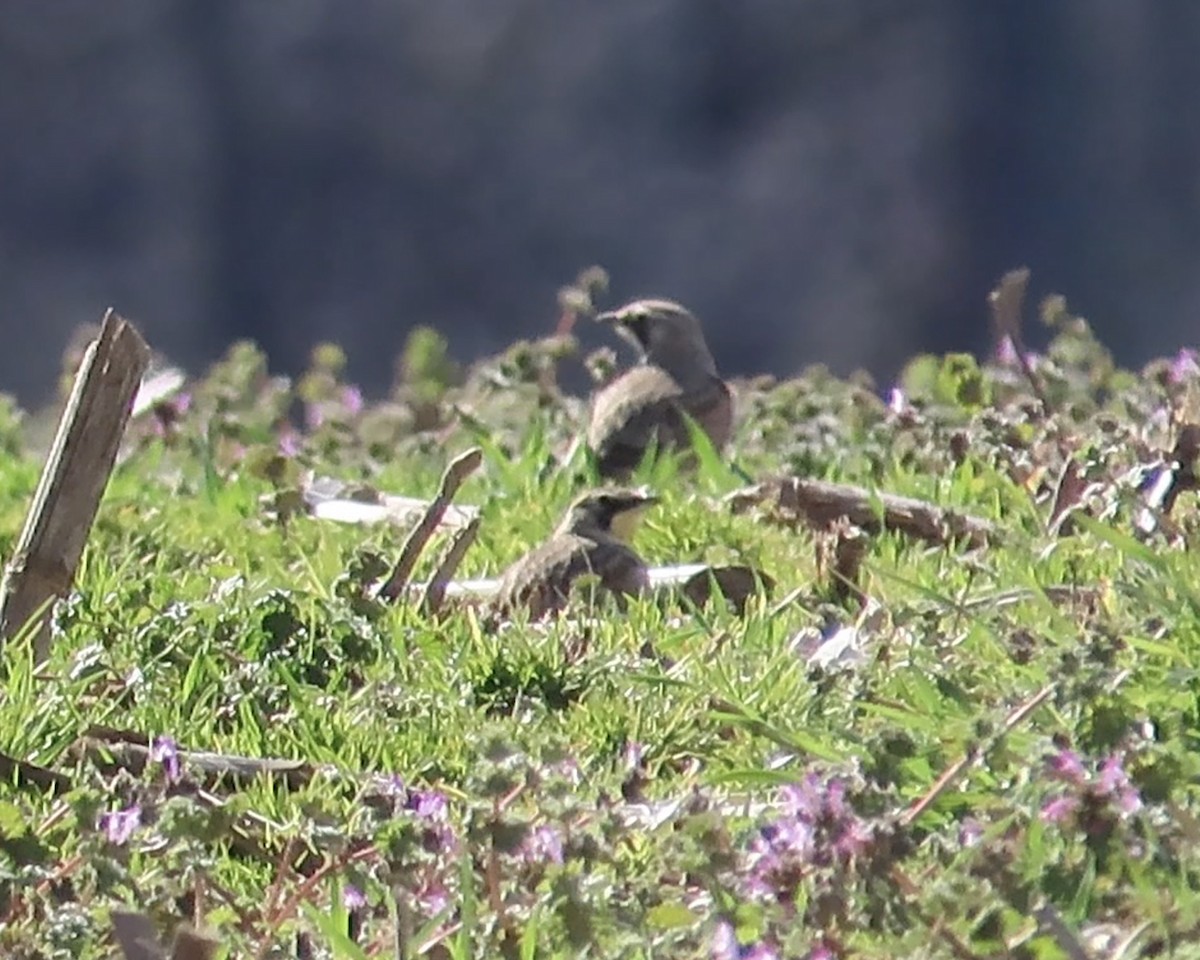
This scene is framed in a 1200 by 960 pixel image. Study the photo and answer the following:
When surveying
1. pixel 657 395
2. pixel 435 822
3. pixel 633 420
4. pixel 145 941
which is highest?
pixel 657 395

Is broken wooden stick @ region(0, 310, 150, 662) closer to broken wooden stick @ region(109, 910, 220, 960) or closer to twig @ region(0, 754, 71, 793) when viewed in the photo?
twig @ region(0, 754, 71, 793)

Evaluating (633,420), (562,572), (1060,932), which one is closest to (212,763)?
(562,572)

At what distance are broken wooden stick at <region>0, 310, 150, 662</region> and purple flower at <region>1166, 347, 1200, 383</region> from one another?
2.33 m

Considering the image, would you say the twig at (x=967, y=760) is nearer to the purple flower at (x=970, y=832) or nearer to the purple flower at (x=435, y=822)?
the purple flower at (x=970, y=832)

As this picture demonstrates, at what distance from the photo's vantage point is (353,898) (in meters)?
3.49

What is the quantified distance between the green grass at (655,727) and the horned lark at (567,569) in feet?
0.48

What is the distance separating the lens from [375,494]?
675cm

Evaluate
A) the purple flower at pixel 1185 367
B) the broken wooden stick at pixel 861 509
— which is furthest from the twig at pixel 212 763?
the purple flower at pixel 1185 367

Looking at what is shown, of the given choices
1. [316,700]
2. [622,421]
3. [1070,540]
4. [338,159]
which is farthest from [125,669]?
[338,159]

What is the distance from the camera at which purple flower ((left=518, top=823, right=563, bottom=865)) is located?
3.19 metres

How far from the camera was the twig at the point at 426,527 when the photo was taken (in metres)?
5.07

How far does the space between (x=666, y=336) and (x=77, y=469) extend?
12.1 ft

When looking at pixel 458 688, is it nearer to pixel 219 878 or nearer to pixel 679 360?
pixel 219 878

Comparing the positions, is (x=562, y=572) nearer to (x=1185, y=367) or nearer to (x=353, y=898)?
(x=353, y=898)
